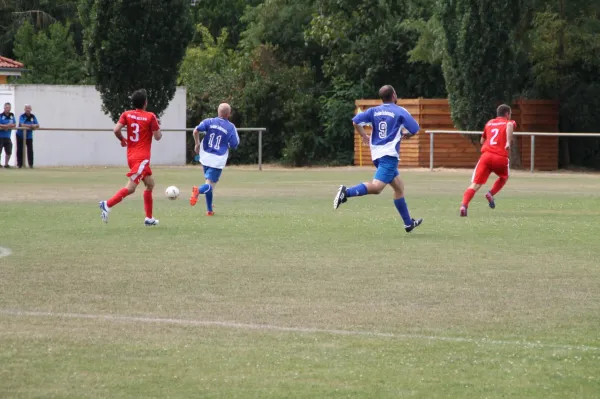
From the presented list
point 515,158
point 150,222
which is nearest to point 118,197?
point 150,222

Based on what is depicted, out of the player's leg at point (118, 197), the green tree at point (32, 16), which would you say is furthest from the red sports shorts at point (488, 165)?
the green tree at point (32, 16)

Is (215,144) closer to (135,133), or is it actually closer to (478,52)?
Result: (135,133)

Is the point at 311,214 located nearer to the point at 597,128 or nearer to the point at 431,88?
the point at 597,128

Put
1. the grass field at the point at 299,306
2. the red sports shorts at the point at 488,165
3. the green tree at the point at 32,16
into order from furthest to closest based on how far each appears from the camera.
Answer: the green tree at the point at 32,16, the red sports shorts at the point at 488,165, the grass field at the point at 299,306

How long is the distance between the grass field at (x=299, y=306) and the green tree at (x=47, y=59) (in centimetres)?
3757

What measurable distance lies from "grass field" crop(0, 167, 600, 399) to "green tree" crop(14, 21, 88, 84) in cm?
3757

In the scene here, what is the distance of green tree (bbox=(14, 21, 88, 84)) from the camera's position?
55.4 meters

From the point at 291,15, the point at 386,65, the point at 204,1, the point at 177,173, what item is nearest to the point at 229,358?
the point at 177,173

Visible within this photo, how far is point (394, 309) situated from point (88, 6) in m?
32.2

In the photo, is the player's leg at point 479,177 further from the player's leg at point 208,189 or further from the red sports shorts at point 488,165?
the player's leg at point 208,189

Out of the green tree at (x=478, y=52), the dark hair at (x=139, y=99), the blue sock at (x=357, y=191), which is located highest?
the green tree at (x=478, y=52)

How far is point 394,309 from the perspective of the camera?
30.5 ft

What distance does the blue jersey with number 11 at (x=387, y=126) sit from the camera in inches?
623

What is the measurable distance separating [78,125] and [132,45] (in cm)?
449
